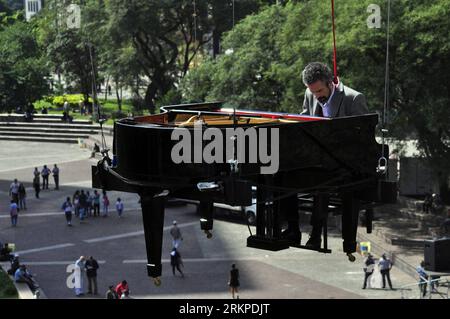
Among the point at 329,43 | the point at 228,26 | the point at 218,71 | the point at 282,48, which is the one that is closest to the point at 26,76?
the point at 228,26

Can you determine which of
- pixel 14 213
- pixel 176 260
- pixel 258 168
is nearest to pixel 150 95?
pixel 14 213

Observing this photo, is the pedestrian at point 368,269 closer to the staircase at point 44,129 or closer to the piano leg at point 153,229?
the piano leg at point 153,229

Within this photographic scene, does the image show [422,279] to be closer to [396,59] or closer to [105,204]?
[396,59]

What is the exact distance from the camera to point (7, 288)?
1142 inches

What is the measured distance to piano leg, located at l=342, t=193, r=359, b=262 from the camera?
772 centimetres

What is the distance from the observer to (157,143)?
711 centimetres

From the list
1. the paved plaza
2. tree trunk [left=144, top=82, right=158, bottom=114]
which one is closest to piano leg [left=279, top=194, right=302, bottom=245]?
the paved plaza

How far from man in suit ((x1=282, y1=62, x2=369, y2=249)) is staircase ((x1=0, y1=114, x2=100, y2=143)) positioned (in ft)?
213

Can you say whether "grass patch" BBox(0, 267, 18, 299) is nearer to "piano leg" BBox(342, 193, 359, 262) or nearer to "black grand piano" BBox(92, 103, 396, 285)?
"black grand piano" BBox(92, 103, 396, 285)

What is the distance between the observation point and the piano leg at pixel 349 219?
7.72m

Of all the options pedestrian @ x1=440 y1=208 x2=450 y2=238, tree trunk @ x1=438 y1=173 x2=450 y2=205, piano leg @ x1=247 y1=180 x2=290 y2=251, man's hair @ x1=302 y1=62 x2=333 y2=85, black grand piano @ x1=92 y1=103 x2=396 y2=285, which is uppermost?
man's hair @ x1=302 y1=62 x2=333 y2=85

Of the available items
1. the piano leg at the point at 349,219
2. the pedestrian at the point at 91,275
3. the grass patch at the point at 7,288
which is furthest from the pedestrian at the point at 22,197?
the piano leg at the point at 349,219

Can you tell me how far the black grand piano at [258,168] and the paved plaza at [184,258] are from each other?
819 inches

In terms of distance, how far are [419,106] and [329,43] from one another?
411 centimetres
